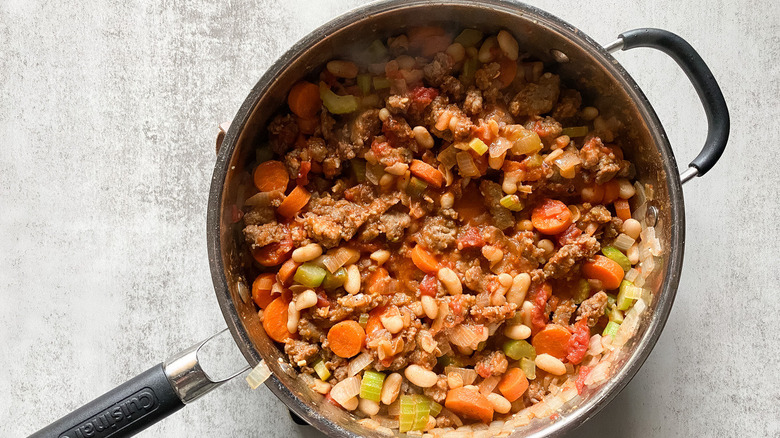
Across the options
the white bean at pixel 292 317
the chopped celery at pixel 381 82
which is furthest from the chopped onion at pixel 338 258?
the chopped celery at pixel 381 82

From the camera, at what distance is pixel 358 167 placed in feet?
7.33

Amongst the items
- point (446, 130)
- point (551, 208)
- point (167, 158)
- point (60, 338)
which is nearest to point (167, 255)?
point (167, 158)

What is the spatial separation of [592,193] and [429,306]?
713mm

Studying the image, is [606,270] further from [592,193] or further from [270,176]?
[270,176]

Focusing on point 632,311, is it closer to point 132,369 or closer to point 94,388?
point 132,369

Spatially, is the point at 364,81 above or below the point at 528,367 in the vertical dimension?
above

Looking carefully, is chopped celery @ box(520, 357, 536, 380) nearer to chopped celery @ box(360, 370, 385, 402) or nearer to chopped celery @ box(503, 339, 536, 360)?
chopped celery @ box(503, 339, 536, 360)

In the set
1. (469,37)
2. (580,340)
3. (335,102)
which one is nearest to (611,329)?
(580,340)

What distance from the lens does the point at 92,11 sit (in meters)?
2.49

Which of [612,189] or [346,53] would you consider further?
[612,189]

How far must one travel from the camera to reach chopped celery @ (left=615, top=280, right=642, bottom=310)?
220 centimetres

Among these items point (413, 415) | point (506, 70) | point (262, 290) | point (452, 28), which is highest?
point (452, 28)

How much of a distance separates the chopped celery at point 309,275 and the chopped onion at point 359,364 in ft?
0.97

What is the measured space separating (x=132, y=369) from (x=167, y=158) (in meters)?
0.84
